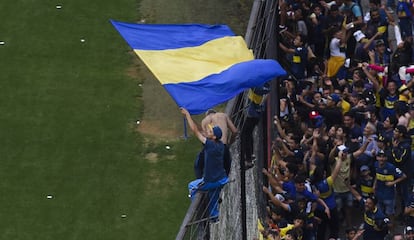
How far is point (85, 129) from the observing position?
24.7m

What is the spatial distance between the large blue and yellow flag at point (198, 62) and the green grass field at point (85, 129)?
16.1ft

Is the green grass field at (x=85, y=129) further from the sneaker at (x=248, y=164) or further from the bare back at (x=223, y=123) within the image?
the bare back at (x=223, y=123)

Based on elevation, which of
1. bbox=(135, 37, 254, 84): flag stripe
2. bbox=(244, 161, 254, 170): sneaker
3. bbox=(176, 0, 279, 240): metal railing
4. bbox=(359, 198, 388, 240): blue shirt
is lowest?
bbox=(359, 198, 388, 240): blue shirt

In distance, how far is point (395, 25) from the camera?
987 inches

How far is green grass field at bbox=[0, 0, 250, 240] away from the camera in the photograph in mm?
22469

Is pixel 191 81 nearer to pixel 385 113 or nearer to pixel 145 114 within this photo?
pixel 385 113

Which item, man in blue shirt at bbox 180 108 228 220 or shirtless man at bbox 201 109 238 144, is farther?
shirtless man at bbox 201 109 238 144

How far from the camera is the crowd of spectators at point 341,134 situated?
18.2 metres

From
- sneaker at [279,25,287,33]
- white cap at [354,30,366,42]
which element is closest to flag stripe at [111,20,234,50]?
sneaker at [279,25,287,33]

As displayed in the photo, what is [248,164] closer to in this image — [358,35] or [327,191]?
[327,191]

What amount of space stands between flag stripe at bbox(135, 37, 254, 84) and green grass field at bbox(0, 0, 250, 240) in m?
4.94

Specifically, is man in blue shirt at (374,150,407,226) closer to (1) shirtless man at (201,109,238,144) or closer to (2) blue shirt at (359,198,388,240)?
(2) blue shirt at (359,198,388,240)

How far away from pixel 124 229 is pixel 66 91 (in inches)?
182

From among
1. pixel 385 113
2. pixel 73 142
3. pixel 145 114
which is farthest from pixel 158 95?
pixel 385 113
